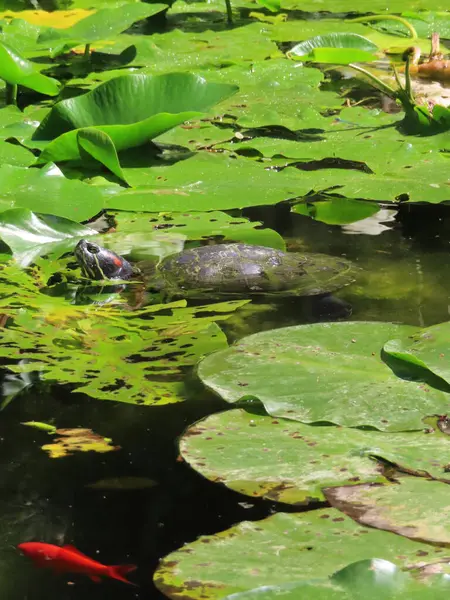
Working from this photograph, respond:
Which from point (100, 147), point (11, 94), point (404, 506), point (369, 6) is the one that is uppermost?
point (404, 506)

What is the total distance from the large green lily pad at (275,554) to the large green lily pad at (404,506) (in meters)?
0.02

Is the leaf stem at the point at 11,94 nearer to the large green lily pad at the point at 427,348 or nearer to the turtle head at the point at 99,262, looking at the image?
the turtle head at the point at 99,262

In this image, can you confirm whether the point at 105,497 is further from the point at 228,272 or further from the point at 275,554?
the point at 228,272

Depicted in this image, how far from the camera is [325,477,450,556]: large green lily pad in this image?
1355 millimetres

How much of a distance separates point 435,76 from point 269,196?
2209 mm

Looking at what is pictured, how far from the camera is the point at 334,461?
61.6 inches

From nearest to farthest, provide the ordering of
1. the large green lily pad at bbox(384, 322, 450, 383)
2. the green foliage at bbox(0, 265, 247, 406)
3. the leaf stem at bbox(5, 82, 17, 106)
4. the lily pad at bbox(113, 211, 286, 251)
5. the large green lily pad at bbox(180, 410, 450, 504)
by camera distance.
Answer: the large green lily pad at bbox(180, 410, 450, 504)
the large green lily pad at bbox(384, 322, 450, 383)
the green foliage at bbox(0, 265, 247, 406)
the lily pad at bbox(113, 211, 286, 251)
the leaf stem at bbox(5, 82, 17, 106)

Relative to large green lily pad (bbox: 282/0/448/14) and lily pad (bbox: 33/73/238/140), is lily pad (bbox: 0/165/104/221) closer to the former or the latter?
lily pad (bbox: 33/73/238/140)

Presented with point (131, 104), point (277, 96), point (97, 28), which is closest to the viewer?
point (131, 104)

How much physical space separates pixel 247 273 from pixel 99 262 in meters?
0.39

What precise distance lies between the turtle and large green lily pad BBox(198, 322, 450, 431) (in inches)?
18.9

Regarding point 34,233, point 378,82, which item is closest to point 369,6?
point 378,82

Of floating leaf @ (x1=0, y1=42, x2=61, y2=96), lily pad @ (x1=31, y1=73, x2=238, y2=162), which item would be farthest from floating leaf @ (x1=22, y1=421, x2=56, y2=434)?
floating leaf @ (x1=0, y1=42, x2=61, y2=96)

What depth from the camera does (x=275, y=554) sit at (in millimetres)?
1319
